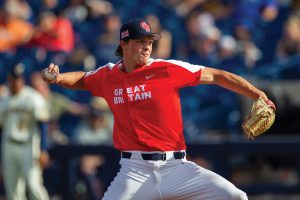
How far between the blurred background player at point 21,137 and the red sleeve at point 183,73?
4.62 metres

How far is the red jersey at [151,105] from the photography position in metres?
6.84

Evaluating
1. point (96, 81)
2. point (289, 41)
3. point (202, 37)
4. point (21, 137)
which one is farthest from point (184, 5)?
point (96, 81)

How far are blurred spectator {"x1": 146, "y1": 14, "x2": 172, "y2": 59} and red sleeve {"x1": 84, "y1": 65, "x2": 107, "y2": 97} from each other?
5.33m

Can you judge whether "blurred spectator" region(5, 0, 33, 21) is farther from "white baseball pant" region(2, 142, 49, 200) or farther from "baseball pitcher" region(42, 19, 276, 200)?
"baseball pitcher" region(42, 19, 276, 200)

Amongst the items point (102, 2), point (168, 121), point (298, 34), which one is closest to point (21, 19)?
point (102, 2)

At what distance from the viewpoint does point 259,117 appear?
6.73 m

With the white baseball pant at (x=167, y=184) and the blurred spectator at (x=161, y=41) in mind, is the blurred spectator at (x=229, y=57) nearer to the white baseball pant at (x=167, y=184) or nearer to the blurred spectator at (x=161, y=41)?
the blurred spectator at (x=161, y=41)

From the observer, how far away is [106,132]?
1291cm

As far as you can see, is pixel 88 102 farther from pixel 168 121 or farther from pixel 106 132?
pixel 168 121

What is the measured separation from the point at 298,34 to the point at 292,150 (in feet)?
7.51

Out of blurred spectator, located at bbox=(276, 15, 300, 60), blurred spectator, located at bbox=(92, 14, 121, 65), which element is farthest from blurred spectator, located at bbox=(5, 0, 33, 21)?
blurred spectator, located at bbox=(276, 15, 300, 60)

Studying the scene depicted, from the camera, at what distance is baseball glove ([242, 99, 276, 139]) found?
672 centimetres

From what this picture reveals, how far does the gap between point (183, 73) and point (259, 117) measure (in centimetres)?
74

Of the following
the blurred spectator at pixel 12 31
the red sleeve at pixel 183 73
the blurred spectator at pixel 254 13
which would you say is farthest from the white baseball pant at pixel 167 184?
the blurred spectator at pixel 12 31
